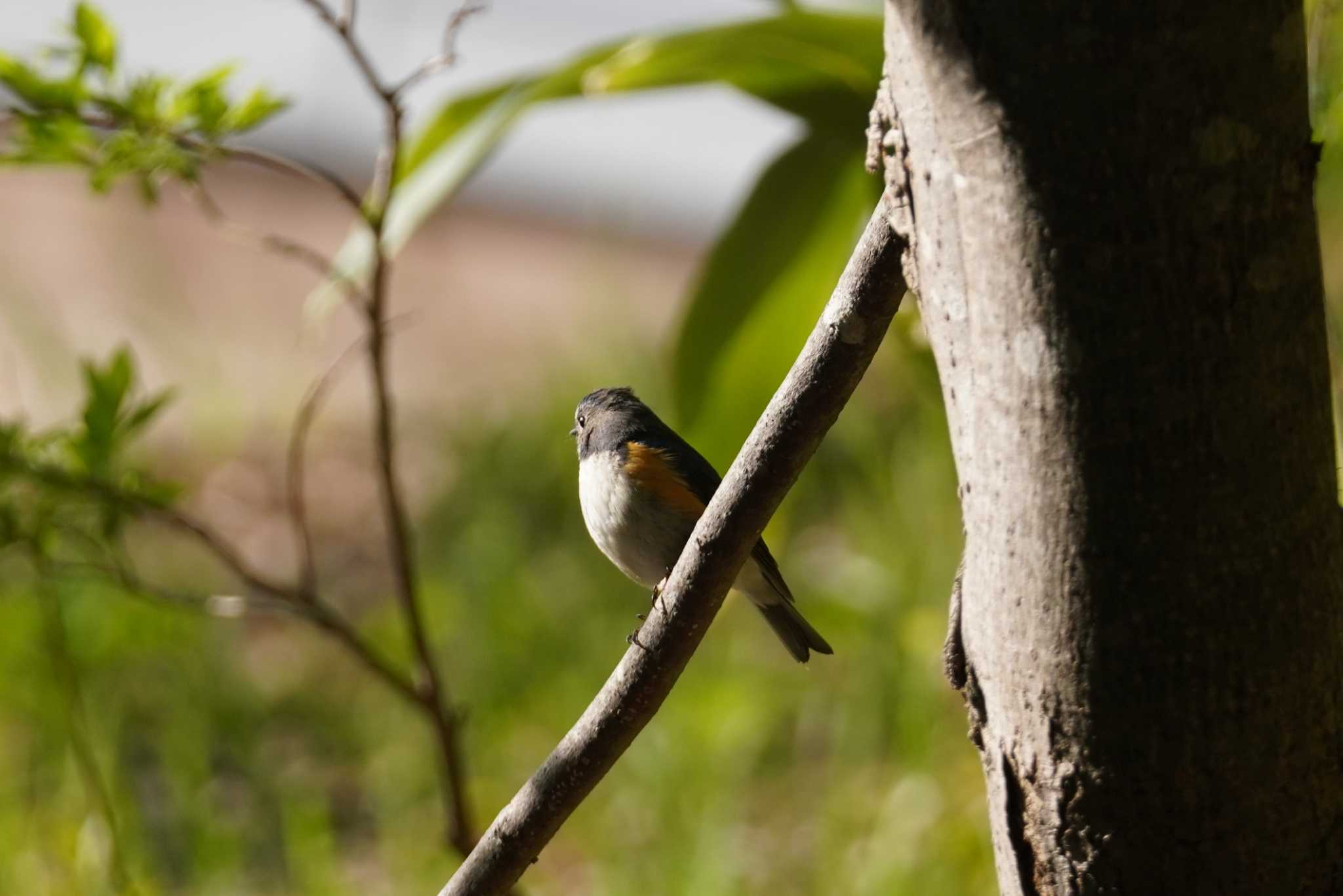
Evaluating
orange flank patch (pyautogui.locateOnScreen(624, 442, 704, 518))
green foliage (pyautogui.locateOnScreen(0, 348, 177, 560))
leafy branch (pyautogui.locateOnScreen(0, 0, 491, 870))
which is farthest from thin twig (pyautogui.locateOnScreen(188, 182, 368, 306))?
orange flank patch (pyautogui.locateOnScreen(624, 442, 704, 518))

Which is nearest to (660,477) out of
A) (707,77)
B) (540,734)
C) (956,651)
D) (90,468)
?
(707,77)

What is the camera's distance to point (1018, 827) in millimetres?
789

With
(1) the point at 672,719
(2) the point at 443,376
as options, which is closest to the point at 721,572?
(1) the point at 672,719

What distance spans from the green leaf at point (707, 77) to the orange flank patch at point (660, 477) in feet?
1.42

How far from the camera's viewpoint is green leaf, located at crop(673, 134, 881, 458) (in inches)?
69.5

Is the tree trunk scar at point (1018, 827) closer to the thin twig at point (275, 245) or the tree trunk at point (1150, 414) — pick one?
the tree trunk at point (1150, 414)

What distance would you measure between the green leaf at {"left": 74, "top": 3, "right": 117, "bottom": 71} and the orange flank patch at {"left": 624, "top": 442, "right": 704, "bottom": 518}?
79 cm

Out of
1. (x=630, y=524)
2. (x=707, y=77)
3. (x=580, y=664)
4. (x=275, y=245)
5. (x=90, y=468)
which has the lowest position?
(x=580, y=664)

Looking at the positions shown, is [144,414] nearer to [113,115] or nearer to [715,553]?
[113,115]

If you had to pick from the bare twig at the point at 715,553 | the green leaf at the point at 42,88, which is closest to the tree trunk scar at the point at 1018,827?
the bare twig at the point at 715,553

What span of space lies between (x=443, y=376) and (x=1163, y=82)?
5.37 m

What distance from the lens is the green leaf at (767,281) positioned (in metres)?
1.76

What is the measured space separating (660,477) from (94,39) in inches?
33.8

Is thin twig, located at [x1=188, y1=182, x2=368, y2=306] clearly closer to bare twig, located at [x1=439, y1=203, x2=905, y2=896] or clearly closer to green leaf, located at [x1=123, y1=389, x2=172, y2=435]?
green leaf, located at [x1=123, y1=389, x2=172, y2=435]
